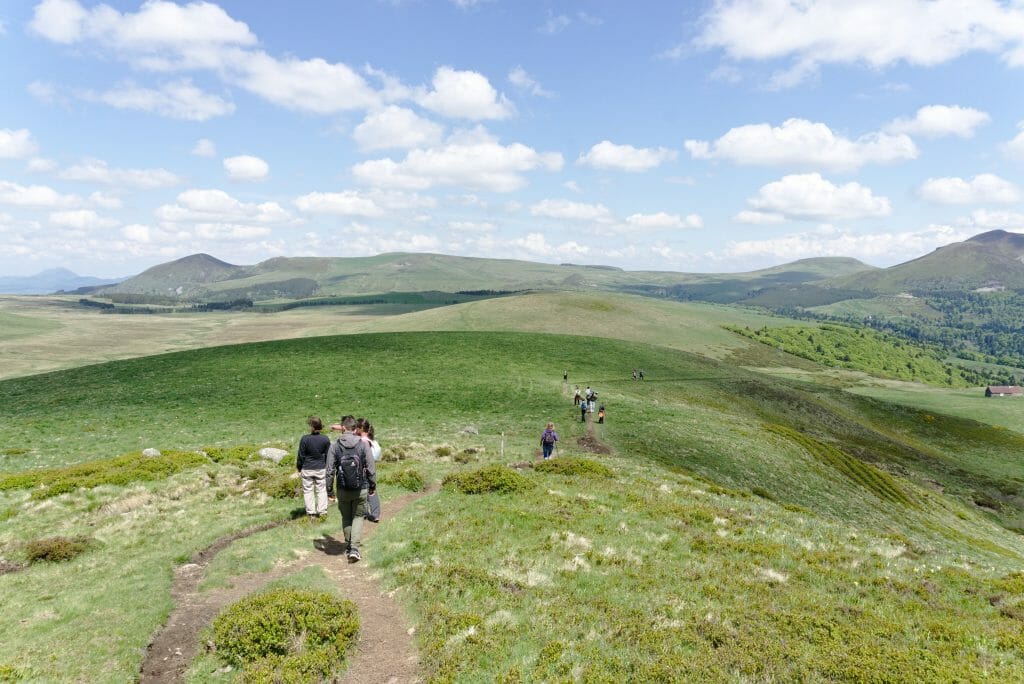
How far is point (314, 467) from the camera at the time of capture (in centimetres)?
1919

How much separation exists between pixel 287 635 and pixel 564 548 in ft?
28.6

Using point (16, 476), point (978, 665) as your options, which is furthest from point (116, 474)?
point (978, 665)

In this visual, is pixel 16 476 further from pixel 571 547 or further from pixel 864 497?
pixel 864 497

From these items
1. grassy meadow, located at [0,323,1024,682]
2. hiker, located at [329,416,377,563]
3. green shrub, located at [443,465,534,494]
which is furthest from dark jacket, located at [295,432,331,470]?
green shrub, located at [443,465,534,494]

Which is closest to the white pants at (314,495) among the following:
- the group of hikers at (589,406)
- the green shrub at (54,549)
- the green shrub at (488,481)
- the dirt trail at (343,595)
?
the dirt trail at (343,595)

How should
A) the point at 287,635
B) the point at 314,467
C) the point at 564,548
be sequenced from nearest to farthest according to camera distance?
the point at 287,635
the point at 564,548
the point at 314,467

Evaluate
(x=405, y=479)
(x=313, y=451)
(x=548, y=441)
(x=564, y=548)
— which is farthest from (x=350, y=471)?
(x=548, y=441)

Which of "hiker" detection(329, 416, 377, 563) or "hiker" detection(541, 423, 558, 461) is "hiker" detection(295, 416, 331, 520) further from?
"hiker" detection(541, 423, 558, 461)

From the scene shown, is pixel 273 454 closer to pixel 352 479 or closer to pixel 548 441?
pixel 548 441

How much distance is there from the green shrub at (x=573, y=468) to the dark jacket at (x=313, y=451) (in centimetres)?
1339

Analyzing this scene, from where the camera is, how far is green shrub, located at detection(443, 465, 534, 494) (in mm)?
22906

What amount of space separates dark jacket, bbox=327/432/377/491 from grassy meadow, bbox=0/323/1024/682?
2.66m

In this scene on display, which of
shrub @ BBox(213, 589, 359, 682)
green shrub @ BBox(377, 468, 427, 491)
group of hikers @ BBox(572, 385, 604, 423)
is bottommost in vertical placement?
group of hikers @ BBox(572, 385, 604, 423)

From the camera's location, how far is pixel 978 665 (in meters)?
11.2
